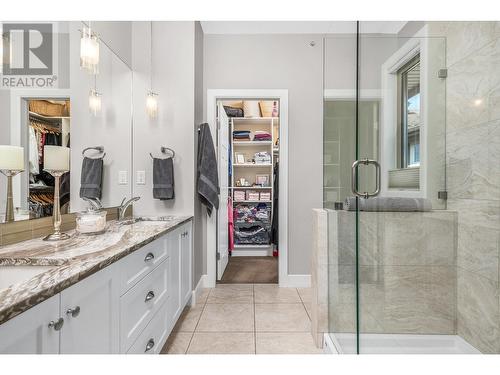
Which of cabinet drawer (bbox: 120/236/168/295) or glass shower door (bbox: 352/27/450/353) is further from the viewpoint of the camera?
glass shower door (bbox: 352/27/450/353)

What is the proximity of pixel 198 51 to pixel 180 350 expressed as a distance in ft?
8.48

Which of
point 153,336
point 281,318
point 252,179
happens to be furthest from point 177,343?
point 252,179

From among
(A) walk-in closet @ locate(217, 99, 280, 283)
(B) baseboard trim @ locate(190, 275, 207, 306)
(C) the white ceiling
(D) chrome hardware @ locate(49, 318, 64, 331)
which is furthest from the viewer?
(A) walk-in closet @ locate(217, 99, 280, 283)

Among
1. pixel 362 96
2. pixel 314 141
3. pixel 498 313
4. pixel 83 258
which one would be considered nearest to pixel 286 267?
pixel 314 141

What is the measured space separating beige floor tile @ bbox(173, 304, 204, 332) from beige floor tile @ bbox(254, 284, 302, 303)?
560 millimetres

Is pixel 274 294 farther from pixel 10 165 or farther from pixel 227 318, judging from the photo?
pixel 10 165

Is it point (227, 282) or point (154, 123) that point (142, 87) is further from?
point (227, 282)

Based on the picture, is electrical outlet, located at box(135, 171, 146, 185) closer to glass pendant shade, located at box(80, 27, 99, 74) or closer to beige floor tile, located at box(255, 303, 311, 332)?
glass pendant shade, located at box(80, 27, 99, 74)

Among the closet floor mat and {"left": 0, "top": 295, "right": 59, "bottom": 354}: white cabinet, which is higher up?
{"left": 0, "top": 295, "right": 59, "bottom": 354}: white cabinet

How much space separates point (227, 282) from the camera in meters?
2.95

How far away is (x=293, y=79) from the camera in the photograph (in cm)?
284

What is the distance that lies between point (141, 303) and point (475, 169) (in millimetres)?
Answer: 2005

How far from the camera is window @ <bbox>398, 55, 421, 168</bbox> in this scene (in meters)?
1.67

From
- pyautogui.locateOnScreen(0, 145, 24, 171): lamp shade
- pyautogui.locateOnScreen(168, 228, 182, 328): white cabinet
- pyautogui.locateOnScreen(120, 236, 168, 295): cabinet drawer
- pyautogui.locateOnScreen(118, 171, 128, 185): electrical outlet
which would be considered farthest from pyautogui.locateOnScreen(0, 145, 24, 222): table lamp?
pyautogui.locateOnScreen(118, 171, 128, 185): electrical outlet
